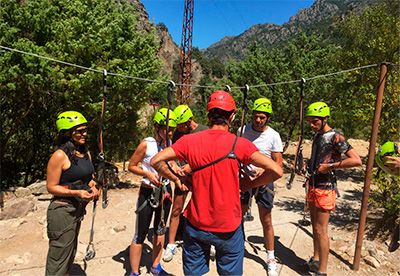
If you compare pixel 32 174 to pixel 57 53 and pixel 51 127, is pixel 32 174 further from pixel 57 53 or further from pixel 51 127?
pixel 57 53

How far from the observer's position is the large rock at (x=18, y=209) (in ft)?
16.8

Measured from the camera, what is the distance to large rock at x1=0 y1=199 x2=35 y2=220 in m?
5.13

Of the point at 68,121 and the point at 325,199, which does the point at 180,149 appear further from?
the point at 325,199

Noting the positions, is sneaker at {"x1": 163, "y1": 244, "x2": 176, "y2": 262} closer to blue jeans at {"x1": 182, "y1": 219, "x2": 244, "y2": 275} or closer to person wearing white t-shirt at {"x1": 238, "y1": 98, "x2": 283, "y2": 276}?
person wearing white t-shirt at {"x1": 238, "y1": 98, "x2": 283, "y2": 276}

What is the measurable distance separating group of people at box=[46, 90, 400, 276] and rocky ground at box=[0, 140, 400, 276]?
50 cm

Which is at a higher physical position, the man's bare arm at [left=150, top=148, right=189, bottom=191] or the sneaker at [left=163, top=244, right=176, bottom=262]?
the man's bare arm at [left=150, top=148, right=189, bottom=191]

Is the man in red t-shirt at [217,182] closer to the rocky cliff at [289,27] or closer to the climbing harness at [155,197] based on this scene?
the climbing harness at [155,197]

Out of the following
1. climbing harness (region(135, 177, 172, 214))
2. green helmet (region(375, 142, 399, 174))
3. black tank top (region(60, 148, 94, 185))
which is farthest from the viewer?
climbing harness (region(135, 177, 172, 214))

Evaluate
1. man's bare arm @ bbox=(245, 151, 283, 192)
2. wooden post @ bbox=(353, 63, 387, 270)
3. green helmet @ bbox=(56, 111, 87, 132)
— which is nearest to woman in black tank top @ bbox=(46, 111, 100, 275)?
green helmet @ bbox=(56, 111, 87, 132)

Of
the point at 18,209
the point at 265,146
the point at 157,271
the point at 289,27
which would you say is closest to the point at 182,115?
the point at 265,146

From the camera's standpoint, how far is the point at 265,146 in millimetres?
3324

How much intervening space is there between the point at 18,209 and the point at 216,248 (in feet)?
17.2

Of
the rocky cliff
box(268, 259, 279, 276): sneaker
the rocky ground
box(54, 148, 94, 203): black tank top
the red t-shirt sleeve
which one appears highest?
the rocky cliff

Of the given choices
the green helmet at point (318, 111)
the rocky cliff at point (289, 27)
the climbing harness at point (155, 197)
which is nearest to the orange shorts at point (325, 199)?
the green helmet at point (318, 111)
